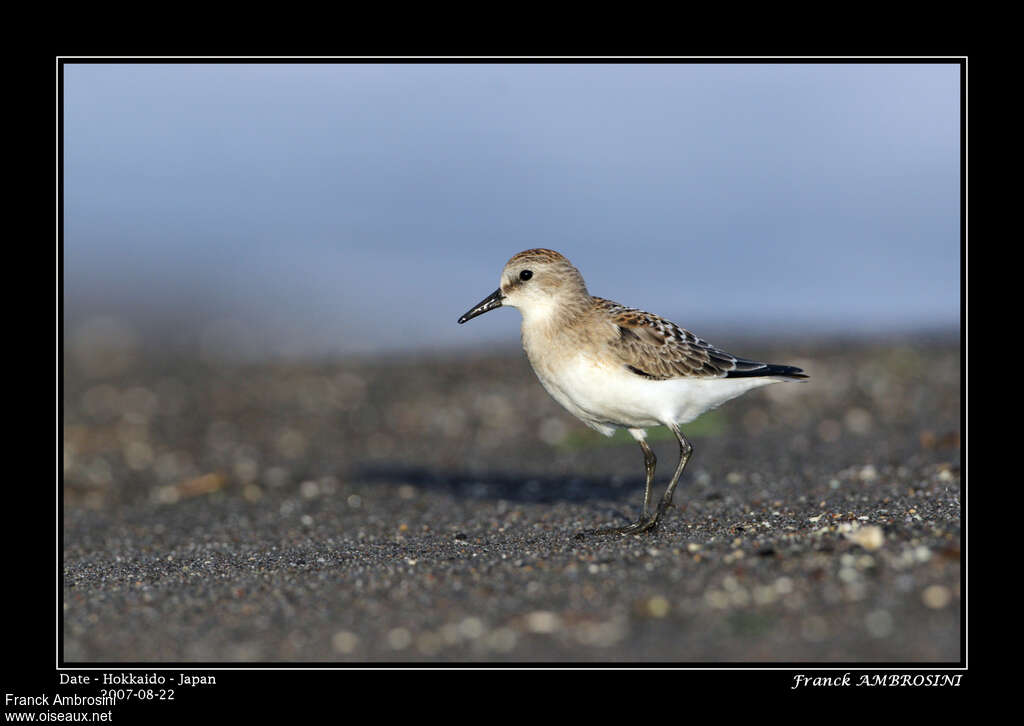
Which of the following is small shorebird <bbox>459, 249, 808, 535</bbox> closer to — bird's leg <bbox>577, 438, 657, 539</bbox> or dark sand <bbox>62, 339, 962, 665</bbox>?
bird's leg <bbox>577, 438, 657, 539</bbox>

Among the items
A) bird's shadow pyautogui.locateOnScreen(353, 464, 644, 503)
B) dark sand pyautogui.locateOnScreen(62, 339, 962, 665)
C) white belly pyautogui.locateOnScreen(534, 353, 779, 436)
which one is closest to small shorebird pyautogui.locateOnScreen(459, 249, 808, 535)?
white belly pyautogui.locateOnScreen(534, 353, 779, 436)

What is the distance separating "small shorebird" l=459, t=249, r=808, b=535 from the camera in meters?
6.94

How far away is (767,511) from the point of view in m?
7.43

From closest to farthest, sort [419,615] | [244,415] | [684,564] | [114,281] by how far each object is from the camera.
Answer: [419,615], [684,564], [244,415], [114,281]

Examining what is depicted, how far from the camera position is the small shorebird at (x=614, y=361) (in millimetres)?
6941

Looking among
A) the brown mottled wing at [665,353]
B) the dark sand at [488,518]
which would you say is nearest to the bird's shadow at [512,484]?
the dark sand at [488,518]

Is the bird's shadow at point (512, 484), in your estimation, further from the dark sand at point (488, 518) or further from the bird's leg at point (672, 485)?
the bird's leg at point (672, 485)

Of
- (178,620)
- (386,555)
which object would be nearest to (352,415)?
(386,555)

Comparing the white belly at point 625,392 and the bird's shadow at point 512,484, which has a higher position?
the white belly at point 625,392

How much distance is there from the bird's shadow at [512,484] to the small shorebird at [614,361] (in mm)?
1816

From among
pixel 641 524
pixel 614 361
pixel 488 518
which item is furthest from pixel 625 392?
pixel 488 518
